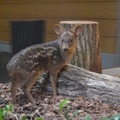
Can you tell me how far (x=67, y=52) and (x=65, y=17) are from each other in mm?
782

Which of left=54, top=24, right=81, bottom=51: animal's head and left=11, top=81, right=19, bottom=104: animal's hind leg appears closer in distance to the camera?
left=11, top=81, right=19, bottom=104: animal's hind leg

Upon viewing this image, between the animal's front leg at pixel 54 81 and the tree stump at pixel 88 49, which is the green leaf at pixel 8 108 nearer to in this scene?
the animal's front leg at pixel 54 81

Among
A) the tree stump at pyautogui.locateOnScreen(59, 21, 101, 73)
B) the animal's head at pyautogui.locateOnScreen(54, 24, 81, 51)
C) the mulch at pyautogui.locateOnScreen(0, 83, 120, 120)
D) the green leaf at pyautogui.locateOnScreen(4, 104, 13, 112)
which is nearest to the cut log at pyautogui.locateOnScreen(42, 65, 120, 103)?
the mulch at pyautogui.locateOnScreen(0, 83, 120, 120)

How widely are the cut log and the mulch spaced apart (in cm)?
6

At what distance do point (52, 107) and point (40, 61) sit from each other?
0.46 meters

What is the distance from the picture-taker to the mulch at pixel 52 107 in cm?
346

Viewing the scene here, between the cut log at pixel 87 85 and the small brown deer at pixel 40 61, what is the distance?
0.37 feet

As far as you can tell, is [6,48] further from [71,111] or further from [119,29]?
[119,29]

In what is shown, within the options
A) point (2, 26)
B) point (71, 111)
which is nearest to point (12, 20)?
point (2, 26)

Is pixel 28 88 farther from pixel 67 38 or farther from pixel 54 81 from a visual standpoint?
pixel 67 38

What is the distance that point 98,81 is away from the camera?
4.01 metres

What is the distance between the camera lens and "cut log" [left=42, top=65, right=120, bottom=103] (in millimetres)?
3881

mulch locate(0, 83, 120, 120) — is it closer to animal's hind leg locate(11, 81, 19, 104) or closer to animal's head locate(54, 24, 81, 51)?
animal's hind leg locate(11, 81, 19, 104)

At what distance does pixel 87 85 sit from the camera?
13.1 feet
